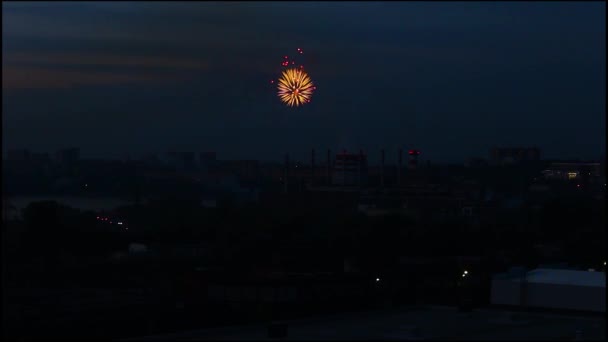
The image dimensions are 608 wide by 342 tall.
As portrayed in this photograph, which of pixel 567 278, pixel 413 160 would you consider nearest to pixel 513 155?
pixel 413 160

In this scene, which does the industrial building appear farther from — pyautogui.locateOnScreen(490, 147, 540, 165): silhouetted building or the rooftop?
pyautogui.locateOnScreen(490, 147, 540, 165): silhouetted building

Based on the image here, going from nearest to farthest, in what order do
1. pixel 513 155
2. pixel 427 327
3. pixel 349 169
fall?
pixel 427 327 → pixel 513 155 → pixel 349 169

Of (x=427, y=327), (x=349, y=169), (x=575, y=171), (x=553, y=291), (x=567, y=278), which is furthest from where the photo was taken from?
(x=349, y=169)

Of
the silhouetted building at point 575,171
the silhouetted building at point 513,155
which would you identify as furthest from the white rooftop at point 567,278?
the silhouetted building at point 513,155

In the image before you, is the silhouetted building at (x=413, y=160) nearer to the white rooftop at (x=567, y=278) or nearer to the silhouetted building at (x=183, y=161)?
the silhouetted building at (x=183, y=161)

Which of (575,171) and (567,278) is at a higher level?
(575,171)

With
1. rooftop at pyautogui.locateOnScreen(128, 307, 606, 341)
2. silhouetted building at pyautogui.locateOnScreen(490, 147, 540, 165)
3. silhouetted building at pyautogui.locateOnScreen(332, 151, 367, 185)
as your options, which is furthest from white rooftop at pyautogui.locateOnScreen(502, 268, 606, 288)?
silhouetted building at pyautogui.locateOnScreen(332, 151, 367, 185)

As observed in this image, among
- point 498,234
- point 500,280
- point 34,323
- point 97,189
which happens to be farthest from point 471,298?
point 97,189

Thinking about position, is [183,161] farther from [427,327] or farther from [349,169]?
[427,327]

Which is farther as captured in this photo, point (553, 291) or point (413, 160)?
point (413, 160)
